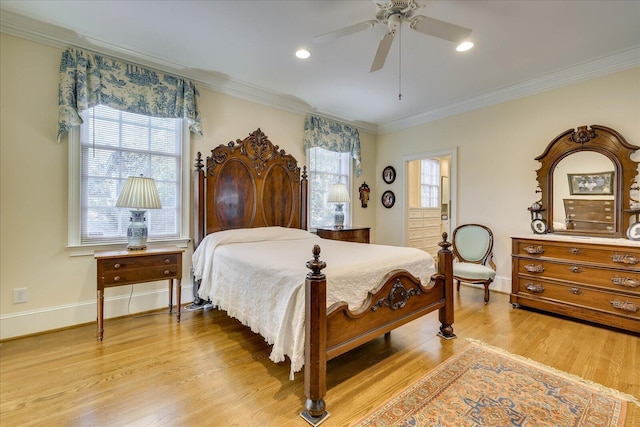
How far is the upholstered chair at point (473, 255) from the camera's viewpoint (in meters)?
3.52

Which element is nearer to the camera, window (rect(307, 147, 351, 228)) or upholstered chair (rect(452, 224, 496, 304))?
upholstered chair (rect(452, 224, 496, 304))

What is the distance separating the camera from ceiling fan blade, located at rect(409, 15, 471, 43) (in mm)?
1969

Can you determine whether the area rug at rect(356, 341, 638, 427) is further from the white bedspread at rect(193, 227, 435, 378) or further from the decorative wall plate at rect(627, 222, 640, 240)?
the decorative wall plate at rect(627, 222, 640, 240)

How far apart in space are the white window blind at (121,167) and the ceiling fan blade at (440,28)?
9.11 ft

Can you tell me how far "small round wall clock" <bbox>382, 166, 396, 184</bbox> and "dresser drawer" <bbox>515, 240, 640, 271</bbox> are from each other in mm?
2455

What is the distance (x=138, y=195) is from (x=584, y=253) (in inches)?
177

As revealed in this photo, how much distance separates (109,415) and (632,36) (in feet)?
16.8

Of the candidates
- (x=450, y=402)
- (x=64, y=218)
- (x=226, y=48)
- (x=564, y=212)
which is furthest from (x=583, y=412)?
(x=64, y=218)

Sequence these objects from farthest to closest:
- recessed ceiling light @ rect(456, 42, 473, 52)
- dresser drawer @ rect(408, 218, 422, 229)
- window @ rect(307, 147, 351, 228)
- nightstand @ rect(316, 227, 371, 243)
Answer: dresser drawer @ rect(408, 218, 422, 229), window @ rect(307, 147, 351, 228), nightstand @ rect(316, 227, 371, 243), recessed ceiling light @ rect(456, 42, 473, 52)

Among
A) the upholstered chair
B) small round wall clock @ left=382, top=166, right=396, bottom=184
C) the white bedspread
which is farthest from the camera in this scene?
small round wall clock @ left=382, top=166, right=396, bottom=184

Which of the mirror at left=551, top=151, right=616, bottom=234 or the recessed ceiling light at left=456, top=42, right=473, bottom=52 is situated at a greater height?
the recessed ceiling light at left=456, top=42, right=473, bottom=52

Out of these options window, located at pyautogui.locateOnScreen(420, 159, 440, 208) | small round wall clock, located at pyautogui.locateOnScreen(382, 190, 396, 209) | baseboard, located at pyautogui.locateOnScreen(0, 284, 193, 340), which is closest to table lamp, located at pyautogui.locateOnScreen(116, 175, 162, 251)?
baseboard, located at pyautogui.locateOnScreen(0, 284, 193, 340)

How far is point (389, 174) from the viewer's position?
5.43 metres

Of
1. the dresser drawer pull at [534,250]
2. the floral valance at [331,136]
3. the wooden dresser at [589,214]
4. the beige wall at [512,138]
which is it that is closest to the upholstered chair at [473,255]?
the beige wall at [512,138]
